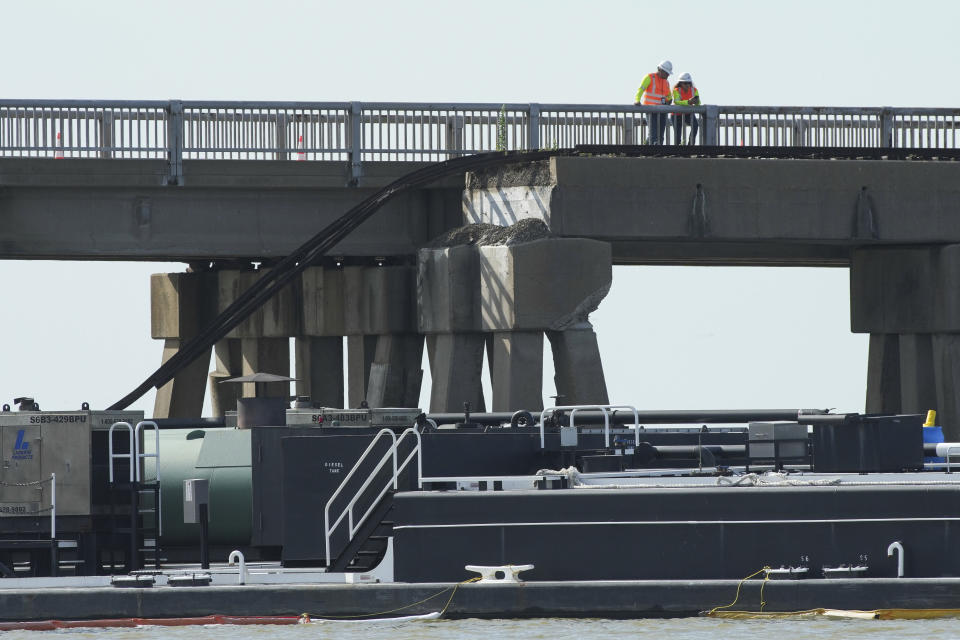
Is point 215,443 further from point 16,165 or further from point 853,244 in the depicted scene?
point 853,244

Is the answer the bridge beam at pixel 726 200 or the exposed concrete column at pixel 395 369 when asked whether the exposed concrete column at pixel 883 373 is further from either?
the exposed concrete column at pixel 395 369

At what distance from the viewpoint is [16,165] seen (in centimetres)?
3969

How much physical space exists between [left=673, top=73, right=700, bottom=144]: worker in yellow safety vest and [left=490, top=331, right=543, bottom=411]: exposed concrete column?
6027 millimetres

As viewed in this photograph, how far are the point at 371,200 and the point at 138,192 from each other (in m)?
4.46

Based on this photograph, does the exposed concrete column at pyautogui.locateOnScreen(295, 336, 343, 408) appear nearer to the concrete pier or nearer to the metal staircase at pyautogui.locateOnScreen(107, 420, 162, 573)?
the metal staircase at pyautogui.locateOnScreen(107, 420, 162, 573)

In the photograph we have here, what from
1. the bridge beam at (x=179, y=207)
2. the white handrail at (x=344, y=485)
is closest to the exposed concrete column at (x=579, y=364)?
the bridge beam at (x=179, y=207)

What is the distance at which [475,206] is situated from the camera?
40812 mm

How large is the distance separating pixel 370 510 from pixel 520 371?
38.9ft

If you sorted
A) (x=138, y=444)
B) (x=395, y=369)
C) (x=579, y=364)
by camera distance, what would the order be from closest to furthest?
Answer: (x=138, y=444) → (x=579, y=364) → (x=395, y=369)

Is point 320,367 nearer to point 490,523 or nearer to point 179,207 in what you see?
point 179,207

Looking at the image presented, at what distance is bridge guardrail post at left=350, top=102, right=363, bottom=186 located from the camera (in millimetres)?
40906

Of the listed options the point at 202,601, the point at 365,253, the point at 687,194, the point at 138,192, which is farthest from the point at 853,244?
the point at 202,601

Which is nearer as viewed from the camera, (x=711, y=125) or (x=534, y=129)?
(x=534, y=129)

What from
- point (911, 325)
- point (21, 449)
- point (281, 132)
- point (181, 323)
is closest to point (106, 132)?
point (281, 132)
